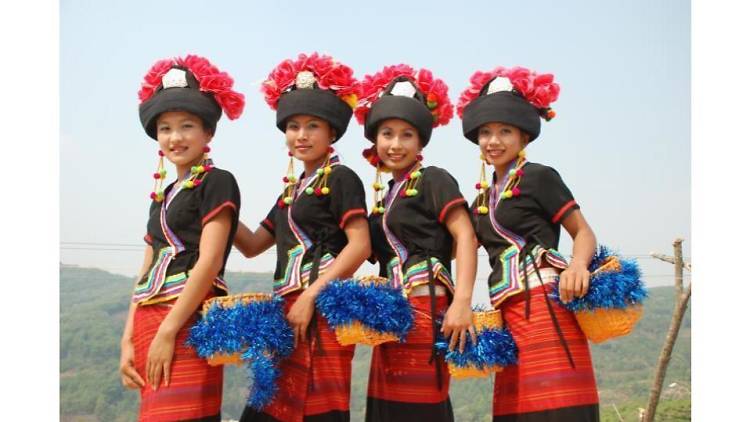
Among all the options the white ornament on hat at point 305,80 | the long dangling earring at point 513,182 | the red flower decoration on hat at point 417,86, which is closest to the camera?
the long dangling earring at point 513,182

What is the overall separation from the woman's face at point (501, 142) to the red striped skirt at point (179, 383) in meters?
1.53

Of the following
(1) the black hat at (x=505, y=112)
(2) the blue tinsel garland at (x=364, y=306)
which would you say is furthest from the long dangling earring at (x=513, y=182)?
(2) the blue tinsel garland at (x=364, y=306)

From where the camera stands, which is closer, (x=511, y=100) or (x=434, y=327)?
(x=434, y=327)

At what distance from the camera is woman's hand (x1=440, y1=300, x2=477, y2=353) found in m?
3.08

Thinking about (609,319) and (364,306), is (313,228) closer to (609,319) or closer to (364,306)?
(364,306)

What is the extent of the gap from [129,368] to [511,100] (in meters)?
2.09

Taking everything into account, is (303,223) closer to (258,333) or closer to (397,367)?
(258,333)

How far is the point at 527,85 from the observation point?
11.0 ft

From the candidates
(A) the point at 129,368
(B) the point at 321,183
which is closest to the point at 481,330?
(B) the point at 321,183

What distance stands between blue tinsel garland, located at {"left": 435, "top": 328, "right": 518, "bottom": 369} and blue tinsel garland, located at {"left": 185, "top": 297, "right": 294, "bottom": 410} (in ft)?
2.29

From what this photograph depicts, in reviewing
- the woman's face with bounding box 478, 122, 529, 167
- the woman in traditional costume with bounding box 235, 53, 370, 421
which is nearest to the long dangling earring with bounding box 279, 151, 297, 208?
the woman in traditional costume with bounding box 235, 53, 370, 421

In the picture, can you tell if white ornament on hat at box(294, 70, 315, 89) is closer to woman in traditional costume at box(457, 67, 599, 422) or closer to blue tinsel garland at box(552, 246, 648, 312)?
woman in traditional costume at box(457, 67, 599, 422)

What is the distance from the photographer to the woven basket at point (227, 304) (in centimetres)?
294

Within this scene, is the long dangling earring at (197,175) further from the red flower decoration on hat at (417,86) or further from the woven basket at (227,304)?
the red flower decoration on hat at (417,86)
